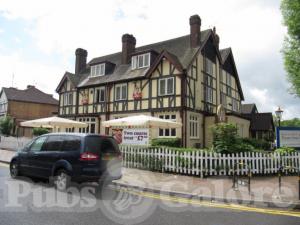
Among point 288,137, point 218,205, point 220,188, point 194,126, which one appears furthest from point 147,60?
point 218,205

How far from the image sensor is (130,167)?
14.9m

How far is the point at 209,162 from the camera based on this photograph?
1257 cm

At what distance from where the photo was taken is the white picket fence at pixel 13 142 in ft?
75.6

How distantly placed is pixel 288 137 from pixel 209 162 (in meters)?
3.71

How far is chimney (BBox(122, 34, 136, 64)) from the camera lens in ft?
95.1

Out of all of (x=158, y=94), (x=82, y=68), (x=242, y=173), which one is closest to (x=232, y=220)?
(x=242, y=173)

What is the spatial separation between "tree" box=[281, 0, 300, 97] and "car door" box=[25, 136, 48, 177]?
1861cm

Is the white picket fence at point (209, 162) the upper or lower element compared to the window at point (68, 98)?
lower

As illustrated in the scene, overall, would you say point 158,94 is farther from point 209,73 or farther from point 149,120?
point 149,120

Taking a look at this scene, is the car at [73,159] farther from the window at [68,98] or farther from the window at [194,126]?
the window at [68,98]

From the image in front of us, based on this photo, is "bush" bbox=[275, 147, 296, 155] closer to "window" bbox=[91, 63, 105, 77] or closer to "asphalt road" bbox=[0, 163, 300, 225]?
"asphalt road" bbox=[0, 163, 300, 225]

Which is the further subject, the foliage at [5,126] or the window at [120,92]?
the foliage at [5,126]

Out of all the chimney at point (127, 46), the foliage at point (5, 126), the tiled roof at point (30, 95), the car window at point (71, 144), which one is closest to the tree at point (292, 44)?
the chimney at point (127, 46)

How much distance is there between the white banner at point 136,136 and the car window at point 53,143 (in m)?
5.96
